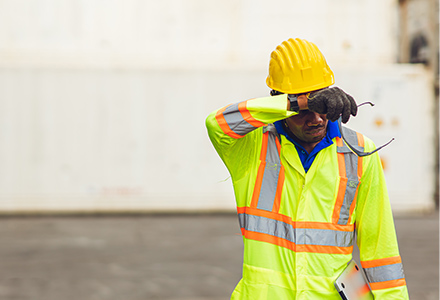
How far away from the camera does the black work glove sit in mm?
1656

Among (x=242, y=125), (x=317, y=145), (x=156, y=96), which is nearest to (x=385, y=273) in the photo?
(x=317, y=145)

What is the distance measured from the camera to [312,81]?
184 cm

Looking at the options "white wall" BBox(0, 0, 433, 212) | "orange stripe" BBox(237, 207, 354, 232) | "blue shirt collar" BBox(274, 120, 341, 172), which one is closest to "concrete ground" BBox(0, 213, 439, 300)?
"white wall" BBox(0, 0, 433, 212)

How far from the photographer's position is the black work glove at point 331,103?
1.66 meters

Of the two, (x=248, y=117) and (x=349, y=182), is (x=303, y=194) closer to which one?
(x=349, y=182)

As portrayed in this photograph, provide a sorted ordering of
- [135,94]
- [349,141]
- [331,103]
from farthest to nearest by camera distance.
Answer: [135,94] < [349,141] < [331,103]

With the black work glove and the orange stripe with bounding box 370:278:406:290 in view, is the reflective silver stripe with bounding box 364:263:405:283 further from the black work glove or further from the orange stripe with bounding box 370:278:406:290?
the black work glove

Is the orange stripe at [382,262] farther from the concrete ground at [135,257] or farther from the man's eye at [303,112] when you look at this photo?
the concrete ground at [135,257]

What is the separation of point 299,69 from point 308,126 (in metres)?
0.21

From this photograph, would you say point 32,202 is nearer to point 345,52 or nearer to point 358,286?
point 345,52

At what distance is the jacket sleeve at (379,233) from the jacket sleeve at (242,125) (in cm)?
41

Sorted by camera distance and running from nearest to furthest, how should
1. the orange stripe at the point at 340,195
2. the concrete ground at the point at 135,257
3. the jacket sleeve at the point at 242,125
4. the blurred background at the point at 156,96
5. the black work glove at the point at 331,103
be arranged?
the black work glove at the point at 331,103, the jacket sleeve at the point at 242,125, the orange stripe at the point at 340,195, the concrete ground at the point at 135,257, the blurred background at the point at 156,96

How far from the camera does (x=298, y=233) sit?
72.4 inches

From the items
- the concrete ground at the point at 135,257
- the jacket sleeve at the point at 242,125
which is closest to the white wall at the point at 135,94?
the concrete ground at the point at 135,257
